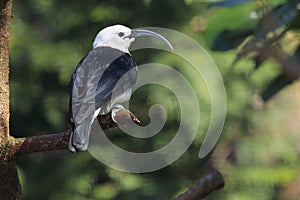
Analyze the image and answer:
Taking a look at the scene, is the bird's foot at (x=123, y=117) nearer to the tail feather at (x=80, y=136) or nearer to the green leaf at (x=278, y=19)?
the tail feather at (x=80, y=136)

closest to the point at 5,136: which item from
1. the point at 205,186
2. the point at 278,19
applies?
the point at 205,186

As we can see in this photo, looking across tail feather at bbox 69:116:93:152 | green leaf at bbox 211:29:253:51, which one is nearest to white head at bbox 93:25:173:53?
tail feather at bbox 69:116:93:152

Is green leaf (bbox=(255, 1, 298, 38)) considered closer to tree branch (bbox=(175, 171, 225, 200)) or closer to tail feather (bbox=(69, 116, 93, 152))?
tree branch (bbox=(175, 171, 225, 200))

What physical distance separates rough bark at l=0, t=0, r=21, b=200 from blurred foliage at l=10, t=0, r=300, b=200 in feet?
5.01

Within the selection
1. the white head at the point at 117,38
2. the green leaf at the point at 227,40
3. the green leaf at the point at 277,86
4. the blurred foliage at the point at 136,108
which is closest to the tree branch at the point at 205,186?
the green leaf at the point at 277,86

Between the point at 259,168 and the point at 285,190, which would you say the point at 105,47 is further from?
the point at 285,190

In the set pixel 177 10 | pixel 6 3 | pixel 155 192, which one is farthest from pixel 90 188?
pixel 6 3

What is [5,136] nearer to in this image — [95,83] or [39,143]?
[39,143]

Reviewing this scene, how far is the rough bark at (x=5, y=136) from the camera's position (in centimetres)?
132

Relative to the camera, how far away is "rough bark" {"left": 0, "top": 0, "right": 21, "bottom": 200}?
132 cm

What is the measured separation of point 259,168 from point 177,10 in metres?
0.62

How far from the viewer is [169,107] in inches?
116

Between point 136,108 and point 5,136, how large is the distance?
155cm

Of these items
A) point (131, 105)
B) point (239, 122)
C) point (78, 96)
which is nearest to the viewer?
point (78, 96)
